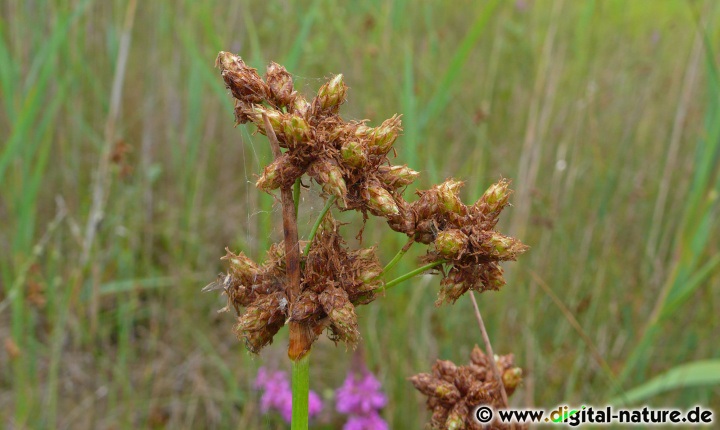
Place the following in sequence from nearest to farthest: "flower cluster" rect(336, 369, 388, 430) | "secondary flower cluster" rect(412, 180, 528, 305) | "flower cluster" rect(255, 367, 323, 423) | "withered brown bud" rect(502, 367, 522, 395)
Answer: "secondary flower cluster" rect(412, 180, 528, 305) < "withered brown bud" rect(502, 367, 522, 395) < "flower cluster" rect(336, 369, 388, 430) < "flower cluster" rect(255, 367, 323, 423)

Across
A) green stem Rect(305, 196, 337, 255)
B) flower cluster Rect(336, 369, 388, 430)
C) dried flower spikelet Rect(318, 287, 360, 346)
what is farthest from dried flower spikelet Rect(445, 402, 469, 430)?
flower cluster Rect(336, 369, 388, 430)

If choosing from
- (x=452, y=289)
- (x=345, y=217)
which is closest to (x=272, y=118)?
(x=452, y=289)

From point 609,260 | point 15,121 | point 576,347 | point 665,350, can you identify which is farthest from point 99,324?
point 665,350

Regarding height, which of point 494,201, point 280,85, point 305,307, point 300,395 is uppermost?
point 280,85

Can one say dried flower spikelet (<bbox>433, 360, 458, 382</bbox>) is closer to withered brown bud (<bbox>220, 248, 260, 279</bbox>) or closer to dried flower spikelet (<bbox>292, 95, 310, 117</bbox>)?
withered brown bud (<bbox>220, 248, 260, 279</bbox>)

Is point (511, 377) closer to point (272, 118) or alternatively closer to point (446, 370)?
point (446, 370)

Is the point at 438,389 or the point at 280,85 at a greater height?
the point at 280,85

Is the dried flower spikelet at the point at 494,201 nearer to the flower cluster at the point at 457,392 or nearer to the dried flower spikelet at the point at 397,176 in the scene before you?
the dried flower spikelet at the point at 397,176
